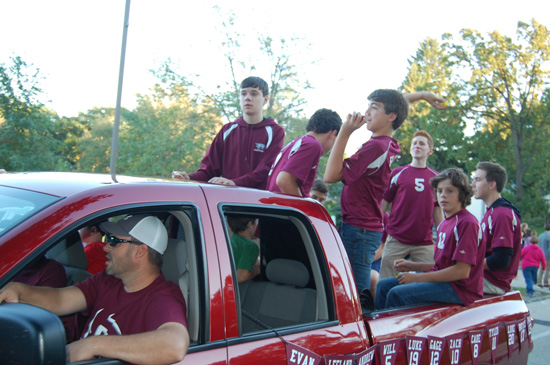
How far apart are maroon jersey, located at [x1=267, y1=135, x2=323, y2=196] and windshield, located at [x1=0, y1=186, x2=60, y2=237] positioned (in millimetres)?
1829

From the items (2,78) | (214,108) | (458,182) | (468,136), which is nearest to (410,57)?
(468,136)

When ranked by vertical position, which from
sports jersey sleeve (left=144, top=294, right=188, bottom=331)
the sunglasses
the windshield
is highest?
the windshield

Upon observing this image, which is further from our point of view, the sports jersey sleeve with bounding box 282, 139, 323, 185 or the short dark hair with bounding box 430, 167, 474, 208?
the short dark hair with bounding box 430, 167, 474, 208

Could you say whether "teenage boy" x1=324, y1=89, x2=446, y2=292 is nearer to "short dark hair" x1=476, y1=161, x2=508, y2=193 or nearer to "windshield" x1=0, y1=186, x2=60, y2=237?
"short dark hair" x1=476, y1=161, x2=508, y2=193

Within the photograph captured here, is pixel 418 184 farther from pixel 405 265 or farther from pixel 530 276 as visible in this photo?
pixel 530 276

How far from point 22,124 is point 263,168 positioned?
8.34 metres

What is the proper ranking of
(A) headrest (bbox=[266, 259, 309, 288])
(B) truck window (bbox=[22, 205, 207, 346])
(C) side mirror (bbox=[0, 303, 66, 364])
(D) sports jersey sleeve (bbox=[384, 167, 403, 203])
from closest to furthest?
(C) side mirror (bbox=[0, 303, 66, 364]) → (B) truck window (bbox=[22, 205, 207, 346]) → (A) headrest (bbox=[266, 259, 309, 288]) → (D) sports jersey sleeve (bbox=[384, 167, 403, 203])

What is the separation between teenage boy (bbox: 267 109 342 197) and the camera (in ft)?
11.5

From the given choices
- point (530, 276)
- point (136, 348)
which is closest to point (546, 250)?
point (530, 276)

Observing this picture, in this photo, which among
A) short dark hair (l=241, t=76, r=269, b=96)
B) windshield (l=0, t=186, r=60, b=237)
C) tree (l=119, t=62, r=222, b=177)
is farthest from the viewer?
tree (l=119, t=62, r=222, b=177)

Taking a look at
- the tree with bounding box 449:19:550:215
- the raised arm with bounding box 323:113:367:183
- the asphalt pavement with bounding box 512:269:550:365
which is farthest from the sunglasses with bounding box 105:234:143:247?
the tree with bounding box 449:19:550:215

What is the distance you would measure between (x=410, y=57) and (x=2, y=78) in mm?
58490

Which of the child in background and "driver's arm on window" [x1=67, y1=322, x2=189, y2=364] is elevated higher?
"driver's arm on window" [x1=67, y1=322, x2=189, y2=364]

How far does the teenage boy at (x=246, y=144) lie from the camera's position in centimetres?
421
